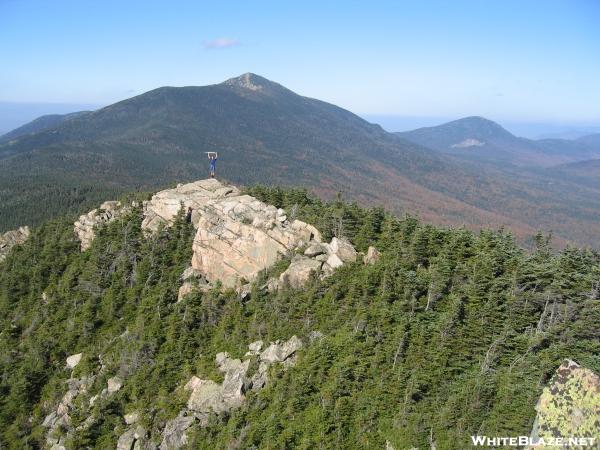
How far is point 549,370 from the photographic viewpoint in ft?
105

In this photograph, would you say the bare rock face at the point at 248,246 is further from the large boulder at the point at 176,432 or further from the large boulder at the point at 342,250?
the large boulder at the point at 176,432

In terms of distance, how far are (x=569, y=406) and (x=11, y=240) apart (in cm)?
9479

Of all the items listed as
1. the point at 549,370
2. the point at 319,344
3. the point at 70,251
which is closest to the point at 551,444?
the point at 549,370

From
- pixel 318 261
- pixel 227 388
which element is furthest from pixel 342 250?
pixel 227 388

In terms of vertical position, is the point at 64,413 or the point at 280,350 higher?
the point at 280,350

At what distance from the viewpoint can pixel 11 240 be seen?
86.0 m

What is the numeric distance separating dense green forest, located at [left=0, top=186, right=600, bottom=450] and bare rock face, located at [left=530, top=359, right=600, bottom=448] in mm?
1587

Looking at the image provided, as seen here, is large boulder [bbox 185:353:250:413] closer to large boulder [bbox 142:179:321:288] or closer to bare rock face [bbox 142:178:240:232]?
large boulder [bbox 142:179:321:288]

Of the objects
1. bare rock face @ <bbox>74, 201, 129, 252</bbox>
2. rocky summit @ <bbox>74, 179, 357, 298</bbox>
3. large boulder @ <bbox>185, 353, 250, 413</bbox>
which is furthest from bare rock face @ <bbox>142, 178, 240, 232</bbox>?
large boulder @ <bbox>185, 353, 250, 413</bbox>

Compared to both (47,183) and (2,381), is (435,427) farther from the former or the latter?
(47,183)

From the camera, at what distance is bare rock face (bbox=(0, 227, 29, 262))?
274 feet

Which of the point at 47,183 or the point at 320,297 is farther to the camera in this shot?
the point at 47,183

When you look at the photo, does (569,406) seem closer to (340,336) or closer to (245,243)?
(340,336)

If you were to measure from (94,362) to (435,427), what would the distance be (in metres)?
40.0
